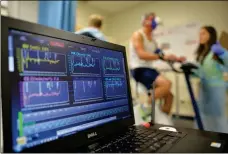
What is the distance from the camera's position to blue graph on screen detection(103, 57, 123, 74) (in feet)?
2.12

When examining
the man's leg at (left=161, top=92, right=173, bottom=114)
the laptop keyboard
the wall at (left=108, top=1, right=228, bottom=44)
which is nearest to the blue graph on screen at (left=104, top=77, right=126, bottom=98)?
the laptop keyboard

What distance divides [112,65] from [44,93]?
285 millimetres

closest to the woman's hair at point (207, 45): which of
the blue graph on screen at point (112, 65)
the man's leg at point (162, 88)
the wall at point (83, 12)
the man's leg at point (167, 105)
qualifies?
the man's leg at point (162, 88)

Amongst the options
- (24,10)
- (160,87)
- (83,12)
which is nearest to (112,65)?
(160,87)

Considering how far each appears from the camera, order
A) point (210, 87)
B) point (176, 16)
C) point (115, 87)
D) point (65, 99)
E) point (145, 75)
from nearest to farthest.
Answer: point (65, 99), point (115, 87), point (210, 87), point (145, 75), point (176, 16)

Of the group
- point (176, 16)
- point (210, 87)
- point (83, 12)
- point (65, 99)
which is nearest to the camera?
point (65, 99)

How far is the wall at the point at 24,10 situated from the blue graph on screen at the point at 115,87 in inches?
65.0

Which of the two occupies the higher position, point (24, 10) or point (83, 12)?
point (83, 12)

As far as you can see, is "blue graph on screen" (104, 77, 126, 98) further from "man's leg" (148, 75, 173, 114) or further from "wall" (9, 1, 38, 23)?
"wall" (9, 1, 38, 23)

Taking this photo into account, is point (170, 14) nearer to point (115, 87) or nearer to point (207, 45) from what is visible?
point (207, 45)

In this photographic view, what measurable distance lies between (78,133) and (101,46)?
0.94ft

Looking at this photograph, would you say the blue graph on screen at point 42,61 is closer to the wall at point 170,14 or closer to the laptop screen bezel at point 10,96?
the laptop screen bezel at point 10,96

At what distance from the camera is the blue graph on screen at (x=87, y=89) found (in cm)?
53

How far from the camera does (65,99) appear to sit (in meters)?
0.49
